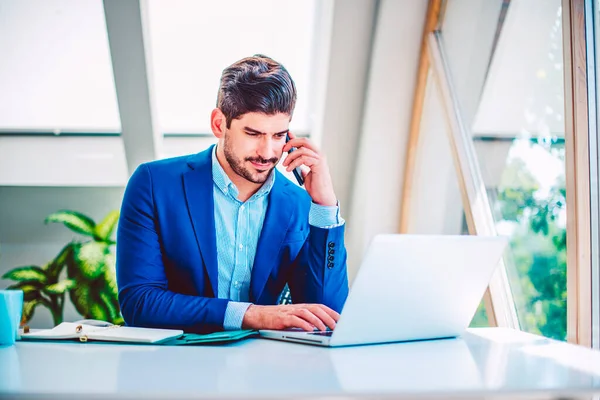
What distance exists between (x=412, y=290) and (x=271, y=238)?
84 cm

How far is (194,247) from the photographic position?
2273mm

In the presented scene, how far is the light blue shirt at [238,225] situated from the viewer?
92.4 inches

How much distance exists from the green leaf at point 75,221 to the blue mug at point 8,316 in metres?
4.94

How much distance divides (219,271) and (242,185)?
0.35 metres

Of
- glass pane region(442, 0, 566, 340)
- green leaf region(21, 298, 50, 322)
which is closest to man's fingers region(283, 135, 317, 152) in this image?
glass pane region(442, 0, 566, 340)

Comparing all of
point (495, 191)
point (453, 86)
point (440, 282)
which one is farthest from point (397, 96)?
point (440, 282)

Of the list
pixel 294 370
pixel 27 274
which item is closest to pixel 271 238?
pixel 294 370

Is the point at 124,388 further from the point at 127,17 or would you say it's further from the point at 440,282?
the point at 127,17

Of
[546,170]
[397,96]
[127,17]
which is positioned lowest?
[546,170]

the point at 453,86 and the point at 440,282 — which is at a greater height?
the point at 453,86

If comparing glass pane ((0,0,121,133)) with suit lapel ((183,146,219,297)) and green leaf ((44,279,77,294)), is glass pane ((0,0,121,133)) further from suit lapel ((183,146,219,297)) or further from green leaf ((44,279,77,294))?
suit lapel ((183,146,219,297))

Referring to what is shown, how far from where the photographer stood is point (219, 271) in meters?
2.38

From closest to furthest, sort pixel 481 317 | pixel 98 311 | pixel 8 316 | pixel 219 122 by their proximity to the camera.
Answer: pixel 8 316 → pixel 219 122 → pixel 481 317 → pixel 98 311

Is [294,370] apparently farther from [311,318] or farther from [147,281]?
[147,281]
